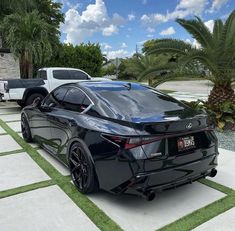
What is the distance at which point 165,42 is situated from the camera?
7430mm

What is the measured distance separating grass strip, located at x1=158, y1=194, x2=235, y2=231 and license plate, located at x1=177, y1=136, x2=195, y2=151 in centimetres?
76

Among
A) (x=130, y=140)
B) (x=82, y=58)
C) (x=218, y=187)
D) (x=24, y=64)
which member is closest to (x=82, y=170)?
(x=130, y=140)

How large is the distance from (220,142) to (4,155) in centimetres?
453

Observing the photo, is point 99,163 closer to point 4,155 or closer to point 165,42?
point 4,155

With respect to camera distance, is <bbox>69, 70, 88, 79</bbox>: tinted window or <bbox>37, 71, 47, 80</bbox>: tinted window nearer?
<bbox>37, 71, 47, 80</bbox>: tinted window

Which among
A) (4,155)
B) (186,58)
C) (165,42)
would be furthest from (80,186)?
(165,42)

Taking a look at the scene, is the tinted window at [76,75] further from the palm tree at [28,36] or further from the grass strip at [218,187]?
the grass strip at [218,187]

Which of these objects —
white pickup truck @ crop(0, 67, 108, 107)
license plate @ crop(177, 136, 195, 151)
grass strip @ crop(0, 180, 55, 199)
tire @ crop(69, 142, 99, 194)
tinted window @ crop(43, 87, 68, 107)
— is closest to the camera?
license plate @ crop(177, 136, 195, 151)

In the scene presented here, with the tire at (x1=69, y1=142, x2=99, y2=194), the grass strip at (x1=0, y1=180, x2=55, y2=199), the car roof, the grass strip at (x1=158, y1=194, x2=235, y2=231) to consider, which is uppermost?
the car roof

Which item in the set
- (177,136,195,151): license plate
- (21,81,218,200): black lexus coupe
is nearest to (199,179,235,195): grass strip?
(21,81,218,200): black lexus coupe

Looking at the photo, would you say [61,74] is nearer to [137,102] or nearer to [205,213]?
[137,102]

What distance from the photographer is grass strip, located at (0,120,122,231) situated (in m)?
3.04

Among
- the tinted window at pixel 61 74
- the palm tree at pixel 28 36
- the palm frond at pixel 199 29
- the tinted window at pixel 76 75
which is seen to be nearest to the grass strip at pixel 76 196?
the palm frond at pixel 199 29

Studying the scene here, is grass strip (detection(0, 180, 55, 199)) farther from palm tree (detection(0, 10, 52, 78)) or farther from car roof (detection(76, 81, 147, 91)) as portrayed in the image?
palm tree (detection(0, 10, 52, 78))
